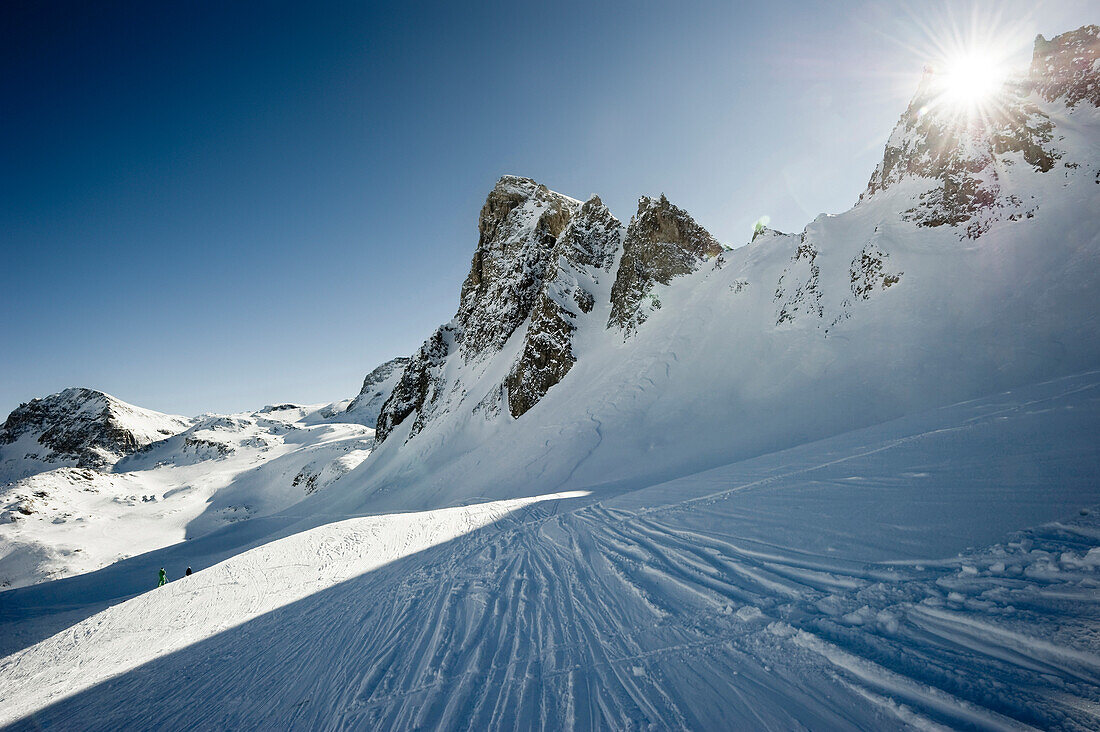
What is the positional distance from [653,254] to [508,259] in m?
20.2

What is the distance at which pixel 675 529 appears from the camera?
243 inches

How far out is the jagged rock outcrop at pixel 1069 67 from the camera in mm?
14820

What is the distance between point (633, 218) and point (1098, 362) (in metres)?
29.8

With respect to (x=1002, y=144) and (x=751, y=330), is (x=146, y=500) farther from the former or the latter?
(x=1002, y=144)

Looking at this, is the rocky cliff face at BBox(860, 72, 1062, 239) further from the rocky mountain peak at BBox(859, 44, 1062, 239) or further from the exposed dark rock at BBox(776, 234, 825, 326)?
the exposed dark rock at BBox(776, 234, 825, 326)

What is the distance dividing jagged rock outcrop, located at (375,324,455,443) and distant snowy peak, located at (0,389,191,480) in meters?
82.7

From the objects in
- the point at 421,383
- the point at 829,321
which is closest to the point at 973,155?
the point at 829,321

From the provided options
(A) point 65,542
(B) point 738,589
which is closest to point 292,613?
(B) point 738,589

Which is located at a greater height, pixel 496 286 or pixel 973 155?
pixel 496 286

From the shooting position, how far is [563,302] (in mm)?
32938

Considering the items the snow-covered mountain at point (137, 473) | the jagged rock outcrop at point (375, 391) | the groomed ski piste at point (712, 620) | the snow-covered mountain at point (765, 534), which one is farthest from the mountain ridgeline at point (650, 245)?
the jagged rock outcrop at point (375, 391)

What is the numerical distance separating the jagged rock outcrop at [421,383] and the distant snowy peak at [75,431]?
82.7 m

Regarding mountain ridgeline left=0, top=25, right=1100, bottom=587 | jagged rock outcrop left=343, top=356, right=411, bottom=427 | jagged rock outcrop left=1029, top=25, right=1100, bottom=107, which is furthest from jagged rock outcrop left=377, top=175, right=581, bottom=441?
jagged rock outcrop left=343, top=356, right=411, bottom=427

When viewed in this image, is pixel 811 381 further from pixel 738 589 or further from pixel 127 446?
pixel 127 446
